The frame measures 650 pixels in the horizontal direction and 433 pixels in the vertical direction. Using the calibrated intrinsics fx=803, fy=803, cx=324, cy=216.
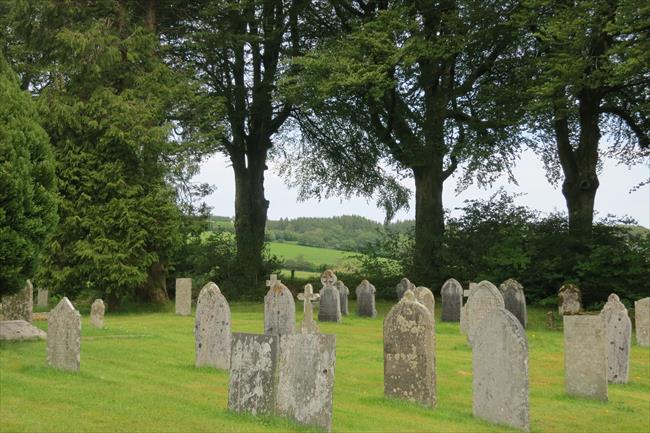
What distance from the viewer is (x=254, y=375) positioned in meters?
9.45

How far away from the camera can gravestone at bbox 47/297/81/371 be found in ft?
38.9

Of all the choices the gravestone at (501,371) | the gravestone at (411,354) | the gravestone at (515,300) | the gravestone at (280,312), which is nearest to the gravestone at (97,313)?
the gravestone at (280,312)

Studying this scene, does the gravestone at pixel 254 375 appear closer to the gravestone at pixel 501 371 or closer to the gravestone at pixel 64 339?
the gravestone at pixel 501 371

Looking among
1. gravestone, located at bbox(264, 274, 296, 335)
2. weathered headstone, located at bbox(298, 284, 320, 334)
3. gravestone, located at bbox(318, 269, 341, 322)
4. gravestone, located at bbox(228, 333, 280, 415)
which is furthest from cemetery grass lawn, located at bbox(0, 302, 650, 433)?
gravestone, located at bbox(318, 269, 341, 322)

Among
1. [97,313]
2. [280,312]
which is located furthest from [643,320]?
[97,313]

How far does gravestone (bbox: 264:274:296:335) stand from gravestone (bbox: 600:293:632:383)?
6.90m

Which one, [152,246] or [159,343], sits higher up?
[152,246]

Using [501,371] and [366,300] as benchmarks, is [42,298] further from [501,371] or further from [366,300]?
[501,371]

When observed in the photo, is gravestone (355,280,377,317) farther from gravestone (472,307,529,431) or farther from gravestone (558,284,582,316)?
gravestone (472,307,529,431)

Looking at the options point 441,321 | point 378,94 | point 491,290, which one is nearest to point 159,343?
point 491,290

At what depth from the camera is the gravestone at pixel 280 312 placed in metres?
17.9

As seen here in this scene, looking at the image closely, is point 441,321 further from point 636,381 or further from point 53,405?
point 53,405

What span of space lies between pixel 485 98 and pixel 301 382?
76.0 feet

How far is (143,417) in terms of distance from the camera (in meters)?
8.98
